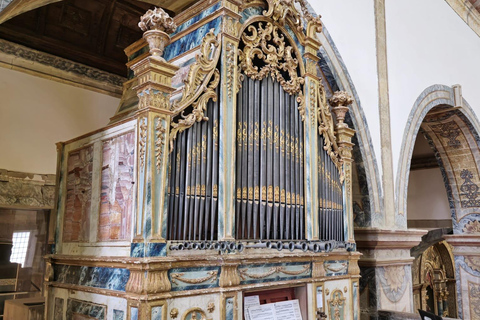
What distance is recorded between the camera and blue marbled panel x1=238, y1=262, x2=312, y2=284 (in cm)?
364

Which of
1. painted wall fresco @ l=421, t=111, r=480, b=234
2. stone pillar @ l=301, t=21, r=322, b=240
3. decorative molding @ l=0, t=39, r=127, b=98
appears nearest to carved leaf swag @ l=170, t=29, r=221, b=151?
stone pillar @ l=301, t=21, r=322, b=240

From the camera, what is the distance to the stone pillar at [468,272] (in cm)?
888

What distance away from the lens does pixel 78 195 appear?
407 centimetres

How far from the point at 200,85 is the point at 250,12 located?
100 centimetres

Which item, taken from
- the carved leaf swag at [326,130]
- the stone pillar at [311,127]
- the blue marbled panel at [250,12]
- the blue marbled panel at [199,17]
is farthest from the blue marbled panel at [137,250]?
the carved leaf swag at [326,130]

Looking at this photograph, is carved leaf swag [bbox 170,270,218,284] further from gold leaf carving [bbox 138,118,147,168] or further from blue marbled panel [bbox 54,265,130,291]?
gold leaf carving [bbox 138,118,147,168]

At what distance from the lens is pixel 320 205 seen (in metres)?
4.48

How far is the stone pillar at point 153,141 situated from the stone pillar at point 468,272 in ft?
25.2

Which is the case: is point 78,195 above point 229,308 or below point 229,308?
above

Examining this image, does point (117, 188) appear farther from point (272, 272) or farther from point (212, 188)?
point (272, 272)

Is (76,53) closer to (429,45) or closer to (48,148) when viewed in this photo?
(48,148)

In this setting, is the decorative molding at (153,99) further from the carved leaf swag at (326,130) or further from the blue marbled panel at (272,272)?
the carved leaf swag at (326,130)

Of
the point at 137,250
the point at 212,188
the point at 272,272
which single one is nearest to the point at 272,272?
the point at 272,272

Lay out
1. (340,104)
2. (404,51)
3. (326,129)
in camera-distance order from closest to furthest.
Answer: (326,129) → (340,104) → (404,51)
